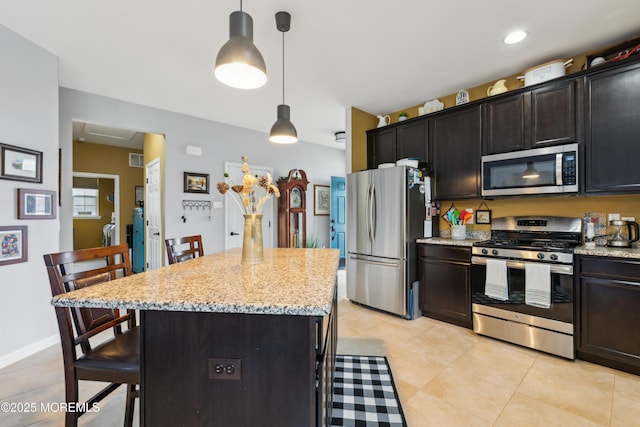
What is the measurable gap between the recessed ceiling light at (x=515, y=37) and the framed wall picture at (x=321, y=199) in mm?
4086

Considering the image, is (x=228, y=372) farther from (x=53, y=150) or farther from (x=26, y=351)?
(x=53, y=150)

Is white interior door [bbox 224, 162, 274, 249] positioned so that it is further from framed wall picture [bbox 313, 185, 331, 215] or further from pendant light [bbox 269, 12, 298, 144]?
pendant light [bbox 269, 12, 298, 144]

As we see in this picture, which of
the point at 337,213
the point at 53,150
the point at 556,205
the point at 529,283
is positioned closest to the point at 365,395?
the point at 529,283

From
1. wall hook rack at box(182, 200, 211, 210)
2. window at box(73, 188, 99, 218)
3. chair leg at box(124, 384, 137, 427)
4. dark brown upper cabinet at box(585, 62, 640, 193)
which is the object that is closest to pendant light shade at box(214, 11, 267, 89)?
chair leg at box(124, 384, 137, 427)

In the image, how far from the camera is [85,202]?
7395 mm

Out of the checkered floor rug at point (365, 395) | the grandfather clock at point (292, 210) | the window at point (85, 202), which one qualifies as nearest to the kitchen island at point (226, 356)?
the checkered floor rug at point (365, 395)

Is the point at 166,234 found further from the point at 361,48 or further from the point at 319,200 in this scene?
the point at 361,48

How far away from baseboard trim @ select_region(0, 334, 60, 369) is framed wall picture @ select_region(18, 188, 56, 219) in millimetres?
1111

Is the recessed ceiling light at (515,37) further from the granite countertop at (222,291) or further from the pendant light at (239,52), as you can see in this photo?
the granite countertop at (222,291)

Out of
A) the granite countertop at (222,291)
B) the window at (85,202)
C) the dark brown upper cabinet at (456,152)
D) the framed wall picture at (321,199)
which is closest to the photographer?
the granite countertop at (222,291)

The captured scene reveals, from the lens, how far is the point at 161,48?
8.34 feet

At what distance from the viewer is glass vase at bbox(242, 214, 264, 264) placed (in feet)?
5.55

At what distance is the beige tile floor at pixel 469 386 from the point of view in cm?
168

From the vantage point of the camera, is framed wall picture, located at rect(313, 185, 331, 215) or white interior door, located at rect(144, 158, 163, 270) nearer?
white interior door, located at rect(144, 158, 163, 270)
